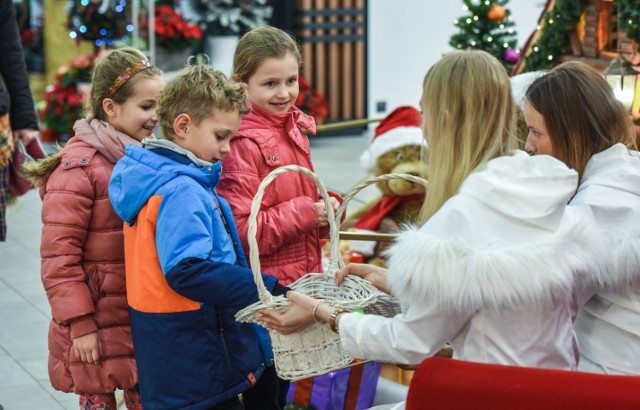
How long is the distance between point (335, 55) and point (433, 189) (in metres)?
8.35

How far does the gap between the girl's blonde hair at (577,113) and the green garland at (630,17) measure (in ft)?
6.68

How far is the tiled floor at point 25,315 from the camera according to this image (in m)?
4.04

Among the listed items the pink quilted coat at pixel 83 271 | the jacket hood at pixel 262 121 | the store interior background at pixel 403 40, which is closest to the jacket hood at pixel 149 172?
the pink quilted coat at pixel 83 271

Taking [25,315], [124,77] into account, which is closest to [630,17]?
[124,77]

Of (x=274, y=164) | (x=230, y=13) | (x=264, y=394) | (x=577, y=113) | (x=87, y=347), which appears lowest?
(x=264, y=394)

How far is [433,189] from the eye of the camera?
2.19 m

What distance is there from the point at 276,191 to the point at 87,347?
2.24ft

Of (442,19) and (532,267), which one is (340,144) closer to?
(442,19)

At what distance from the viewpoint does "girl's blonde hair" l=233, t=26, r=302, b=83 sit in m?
2.93

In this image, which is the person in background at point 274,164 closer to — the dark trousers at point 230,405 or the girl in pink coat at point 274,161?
the girl in pink coat at point 274,161

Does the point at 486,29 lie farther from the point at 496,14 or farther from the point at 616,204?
the point at 616,204

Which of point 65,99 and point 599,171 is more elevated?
point 599,171

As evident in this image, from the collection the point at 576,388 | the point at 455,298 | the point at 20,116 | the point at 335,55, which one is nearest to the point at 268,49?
Answer: the point at 455,298

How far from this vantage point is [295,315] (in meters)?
2.36
